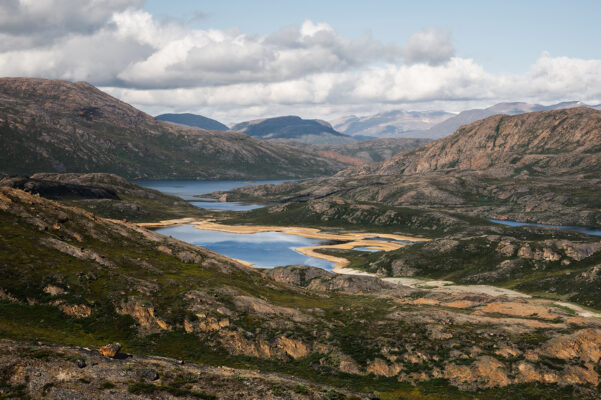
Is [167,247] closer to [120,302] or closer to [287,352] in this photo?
[120,302]

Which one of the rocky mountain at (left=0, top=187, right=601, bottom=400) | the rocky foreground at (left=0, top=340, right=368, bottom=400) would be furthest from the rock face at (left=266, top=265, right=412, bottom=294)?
the rocky foreground at (left=0, top=340, right=368, bottom=400)

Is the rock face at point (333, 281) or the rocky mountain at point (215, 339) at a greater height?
the rocky mountain at point (215, 339)

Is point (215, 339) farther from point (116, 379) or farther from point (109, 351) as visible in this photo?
point (116, 379)

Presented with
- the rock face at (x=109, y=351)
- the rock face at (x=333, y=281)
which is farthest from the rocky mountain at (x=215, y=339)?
the rock face at (x=333, y=281)

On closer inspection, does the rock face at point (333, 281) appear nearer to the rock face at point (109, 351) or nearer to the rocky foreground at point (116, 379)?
the rocky foreground at point (116, 379)

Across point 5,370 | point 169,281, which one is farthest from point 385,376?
point 5,370

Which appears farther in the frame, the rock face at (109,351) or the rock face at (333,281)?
the rock face at (333,281)

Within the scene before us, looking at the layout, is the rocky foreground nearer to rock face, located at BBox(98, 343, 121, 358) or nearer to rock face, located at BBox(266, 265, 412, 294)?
rock face, located at BBox(98, 343, 121, 358)

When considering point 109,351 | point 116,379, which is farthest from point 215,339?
point 116,379
